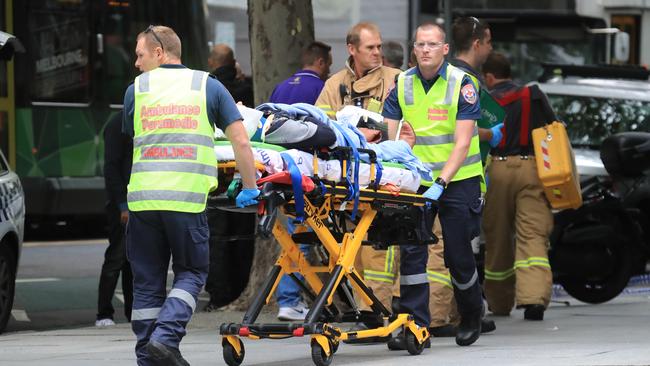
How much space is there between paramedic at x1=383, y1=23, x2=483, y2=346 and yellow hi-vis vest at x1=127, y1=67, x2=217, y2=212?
5.71 ft

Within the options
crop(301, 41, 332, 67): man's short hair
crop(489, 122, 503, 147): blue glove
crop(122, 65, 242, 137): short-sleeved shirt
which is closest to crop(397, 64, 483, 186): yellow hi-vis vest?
crop(489, 122, 503, 147): blue glove

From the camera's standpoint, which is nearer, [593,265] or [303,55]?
[303,55]

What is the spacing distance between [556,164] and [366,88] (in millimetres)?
1802

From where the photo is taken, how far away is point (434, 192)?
868 centimetres

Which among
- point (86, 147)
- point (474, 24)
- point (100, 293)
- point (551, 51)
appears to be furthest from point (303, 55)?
point (551, 51)

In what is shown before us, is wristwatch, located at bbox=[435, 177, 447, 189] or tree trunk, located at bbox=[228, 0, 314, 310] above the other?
tree trunk, located at bbox=[228, 0, 314, 310]

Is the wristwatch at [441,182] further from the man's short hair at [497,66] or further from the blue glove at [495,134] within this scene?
the man's short hair at [497,66]

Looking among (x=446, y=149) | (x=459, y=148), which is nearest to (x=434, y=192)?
(x=459, y=148)

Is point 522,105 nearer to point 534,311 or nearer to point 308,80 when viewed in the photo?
point 534,311

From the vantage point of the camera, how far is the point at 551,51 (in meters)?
22.9

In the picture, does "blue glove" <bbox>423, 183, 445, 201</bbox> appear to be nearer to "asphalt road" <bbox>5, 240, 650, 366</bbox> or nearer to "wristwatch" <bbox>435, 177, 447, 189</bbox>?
"wristwatch" <bbox>435, 177, 447, 189</bbox>

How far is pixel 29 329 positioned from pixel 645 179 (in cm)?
529

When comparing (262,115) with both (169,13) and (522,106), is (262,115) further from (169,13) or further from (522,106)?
(169,13)

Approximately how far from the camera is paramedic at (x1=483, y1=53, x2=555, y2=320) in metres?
11.3
